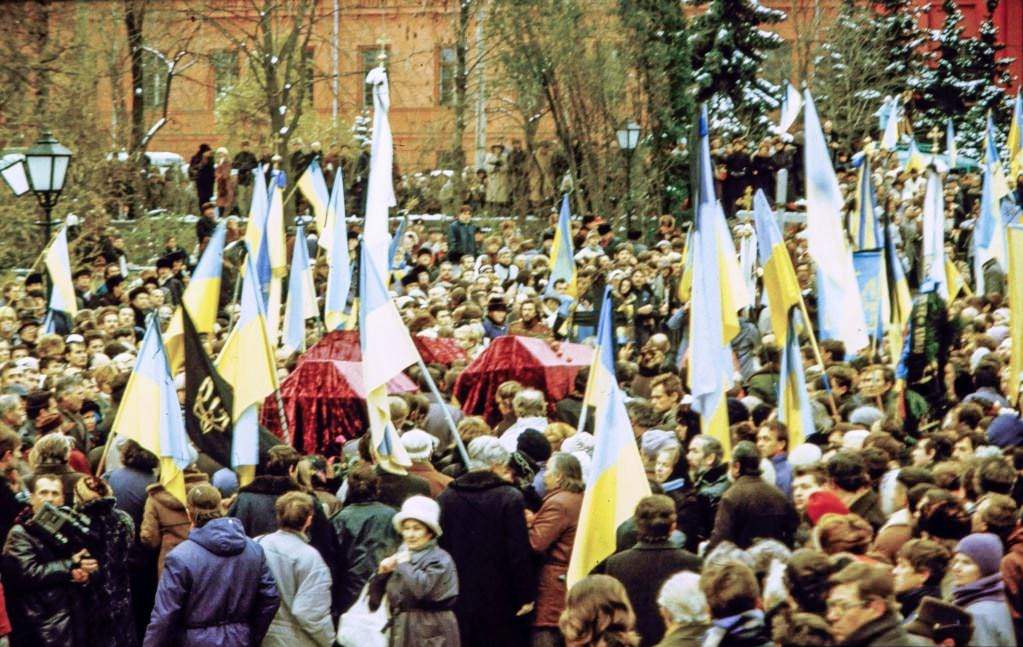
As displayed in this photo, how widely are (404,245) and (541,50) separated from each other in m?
10.5

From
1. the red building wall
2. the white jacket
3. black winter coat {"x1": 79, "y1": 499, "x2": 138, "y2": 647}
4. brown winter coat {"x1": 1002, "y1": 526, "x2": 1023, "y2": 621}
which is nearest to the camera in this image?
brown winter coat {"x1": 1002, "y1": 526, "x2": 1023, "y2": 621}

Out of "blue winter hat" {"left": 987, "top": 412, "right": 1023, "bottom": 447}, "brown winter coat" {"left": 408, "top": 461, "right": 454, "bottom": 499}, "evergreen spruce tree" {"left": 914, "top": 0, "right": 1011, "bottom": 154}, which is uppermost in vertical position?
"evergreen spruce tree" {"left": 914, "top": 0, "right": 1011, "bottom": 154}

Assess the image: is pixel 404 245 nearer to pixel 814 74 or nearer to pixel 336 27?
pixel 814 74

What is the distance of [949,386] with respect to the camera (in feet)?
49.8

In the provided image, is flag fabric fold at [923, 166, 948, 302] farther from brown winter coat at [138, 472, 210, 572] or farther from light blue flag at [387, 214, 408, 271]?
brown winter coat at [138, 472, 210, 572]

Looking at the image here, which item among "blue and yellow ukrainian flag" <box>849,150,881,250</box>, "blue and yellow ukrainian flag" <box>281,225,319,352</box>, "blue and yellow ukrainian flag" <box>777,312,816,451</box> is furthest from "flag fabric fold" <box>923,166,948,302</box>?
A: "blue and yellow ukrainian flag" <box>281,225,319,352</box>

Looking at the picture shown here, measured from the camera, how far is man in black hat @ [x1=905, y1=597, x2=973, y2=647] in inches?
299

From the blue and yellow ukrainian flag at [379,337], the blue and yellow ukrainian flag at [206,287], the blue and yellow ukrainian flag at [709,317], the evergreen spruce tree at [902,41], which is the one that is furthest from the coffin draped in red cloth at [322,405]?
the evergreen spruce tree at [902,41]

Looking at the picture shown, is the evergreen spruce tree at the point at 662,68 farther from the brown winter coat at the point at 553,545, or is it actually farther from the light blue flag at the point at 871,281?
the brown winter coat at the point at 553,545

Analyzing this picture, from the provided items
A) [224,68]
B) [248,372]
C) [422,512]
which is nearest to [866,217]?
[248,372]

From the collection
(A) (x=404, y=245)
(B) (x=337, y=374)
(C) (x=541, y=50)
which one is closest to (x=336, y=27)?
(C) (x=541, y=50)

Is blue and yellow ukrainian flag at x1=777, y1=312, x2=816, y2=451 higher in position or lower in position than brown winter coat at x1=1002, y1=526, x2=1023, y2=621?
higher

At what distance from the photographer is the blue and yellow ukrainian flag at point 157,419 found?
37.1 feet

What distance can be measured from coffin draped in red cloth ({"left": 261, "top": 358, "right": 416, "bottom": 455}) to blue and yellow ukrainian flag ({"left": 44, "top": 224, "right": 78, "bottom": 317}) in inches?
188
